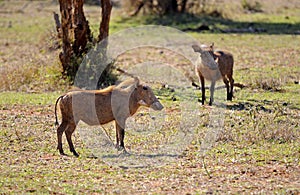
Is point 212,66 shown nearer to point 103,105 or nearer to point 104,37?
point 104,37

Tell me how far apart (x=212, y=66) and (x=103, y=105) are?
150 inches

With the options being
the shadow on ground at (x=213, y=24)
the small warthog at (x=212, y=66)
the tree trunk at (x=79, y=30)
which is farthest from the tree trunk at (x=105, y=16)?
the shadow on ground at (x=213, y=24)

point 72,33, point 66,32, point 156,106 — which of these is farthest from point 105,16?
point 156,106

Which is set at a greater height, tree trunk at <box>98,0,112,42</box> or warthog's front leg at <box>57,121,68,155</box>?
tree trunk at <box>98,0,112,42</box>

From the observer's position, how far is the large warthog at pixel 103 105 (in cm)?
864

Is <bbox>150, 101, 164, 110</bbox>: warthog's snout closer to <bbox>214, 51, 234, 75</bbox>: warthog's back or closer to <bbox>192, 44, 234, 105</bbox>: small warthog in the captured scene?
<bbox>192, 44, 234, 105</bbox>: small warthog

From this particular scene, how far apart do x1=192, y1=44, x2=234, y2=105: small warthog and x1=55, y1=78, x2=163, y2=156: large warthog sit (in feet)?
10.4

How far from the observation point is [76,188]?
722 cm

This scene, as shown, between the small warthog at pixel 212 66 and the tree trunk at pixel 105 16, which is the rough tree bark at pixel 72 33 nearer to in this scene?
the tree trunk at pixel 105 16

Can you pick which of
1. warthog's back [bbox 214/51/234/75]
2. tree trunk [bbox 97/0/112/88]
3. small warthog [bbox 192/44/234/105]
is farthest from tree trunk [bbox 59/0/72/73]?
warthog's back [bbox 214/51/234/75]

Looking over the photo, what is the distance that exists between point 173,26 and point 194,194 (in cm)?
1970

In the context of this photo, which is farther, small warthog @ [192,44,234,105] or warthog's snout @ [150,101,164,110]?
small warthog @ [192,44,234,105]

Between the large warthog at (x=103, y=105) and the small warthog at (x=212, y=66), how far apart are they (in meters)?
3.18

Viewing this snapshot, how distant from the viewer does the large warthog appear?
8641 millimetres
